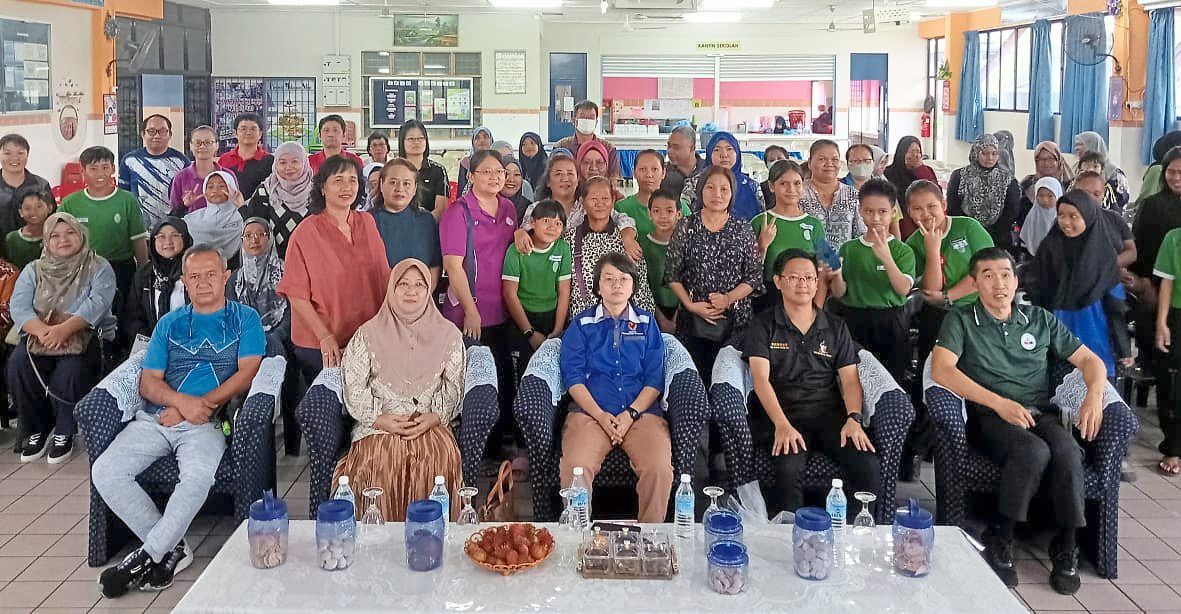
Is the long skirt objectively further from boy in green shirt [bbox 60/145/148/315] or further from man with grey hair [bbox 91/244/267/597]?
boy in green shirt [bbox 60/145/148/315]

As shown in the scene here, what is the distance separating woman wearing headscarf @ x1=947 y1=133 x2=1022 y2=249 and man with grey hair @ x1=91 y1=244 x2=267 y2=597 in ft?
15.0

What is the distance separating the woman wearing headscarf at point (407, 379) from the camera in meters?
3.94

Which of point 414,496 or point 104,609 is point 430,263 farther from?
point 104,609

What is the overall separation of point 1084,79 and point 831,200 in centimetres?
672

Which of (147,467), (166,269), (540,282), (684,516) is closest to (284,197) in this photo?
(166,269)

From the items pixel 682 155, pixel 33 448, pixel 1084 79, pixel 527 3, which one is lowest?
pixel 33 448

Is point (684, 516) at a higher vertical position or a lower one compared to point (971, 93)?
lower

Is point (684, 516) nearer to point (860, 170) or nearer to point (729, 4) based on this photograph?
point (860, 170)

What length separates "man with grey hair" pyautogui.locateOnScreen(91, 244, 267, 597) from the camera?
12.3ft

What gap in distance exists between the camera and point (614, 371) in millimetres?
4258

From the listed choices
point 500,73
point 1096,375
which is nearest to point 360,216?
point 1096,375

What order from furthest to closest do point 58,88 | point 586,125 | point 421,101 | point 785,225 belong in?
Result: point 421,101 < point 58,88 < point 586,125 < point 785,225

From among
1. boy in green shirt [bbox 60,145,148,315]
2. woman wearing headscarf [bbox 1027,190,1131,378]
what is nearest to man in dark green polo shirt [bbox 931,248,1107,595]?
woman wearing headscarf [bbox 1027,190,1131,378]

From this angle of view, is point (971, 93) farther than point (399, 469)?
Yes
